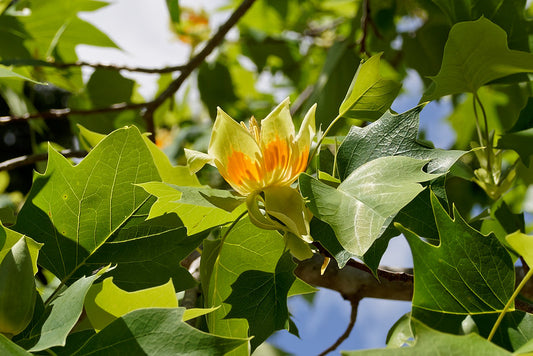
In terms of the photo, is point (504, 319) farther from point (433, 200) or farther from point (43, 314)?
point (43, 314)

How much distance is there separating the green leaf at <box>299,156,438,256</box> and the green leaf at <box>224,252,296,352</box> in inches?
4.2

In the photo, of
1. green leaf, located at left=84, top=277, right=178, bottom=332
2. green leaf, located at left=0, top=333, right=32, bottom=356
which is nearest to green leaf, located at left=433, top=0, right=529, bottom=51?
green leaf, located at left=84, top=277, right=178, bottom=332

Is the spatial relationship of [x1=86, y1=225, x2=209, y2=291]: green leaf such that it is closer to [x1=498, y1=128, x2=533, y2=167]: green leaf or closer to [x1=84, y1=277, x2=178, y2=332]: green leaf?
[x1=84, y1=277, x2=178, y2=332]: green leaf

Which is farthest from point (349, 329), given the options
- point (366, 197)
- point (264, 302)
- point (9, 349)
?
point (9, 349)

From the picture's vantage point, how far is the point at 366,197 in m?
0.51

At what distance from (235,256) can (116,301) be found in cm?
15

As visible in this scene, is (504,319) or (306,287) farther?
(306,287)

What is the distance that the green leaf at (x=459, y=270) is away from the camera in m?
0.49

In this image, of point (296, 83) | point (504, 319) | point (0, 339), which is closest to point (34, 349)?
point (0, 339)

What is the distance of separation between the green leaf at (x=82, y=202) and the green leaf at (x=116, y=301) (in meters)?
0.11

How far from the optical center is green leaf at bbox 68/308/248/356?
1.50 ft

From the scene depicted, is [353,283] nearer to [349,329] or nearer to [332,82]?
[349,329]

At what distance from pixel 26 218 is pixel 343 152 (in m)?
0.36

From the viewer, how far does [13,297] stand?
0.49m
